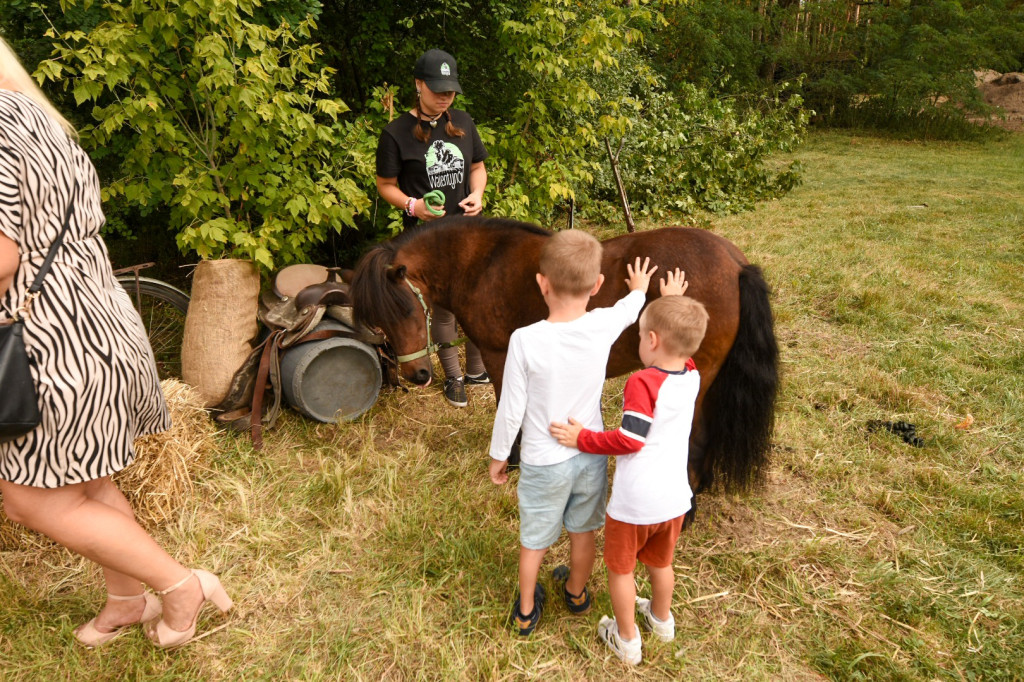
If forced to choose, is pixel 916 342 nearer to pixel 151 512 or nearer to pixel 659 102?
pixel 151 512

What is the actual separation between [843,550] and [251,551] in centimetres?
284

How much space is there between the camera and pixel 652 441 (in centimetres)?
187

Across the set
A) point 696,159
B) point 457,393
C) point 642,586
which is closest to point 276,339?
point 457,393

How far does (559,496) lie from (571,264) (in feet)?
2.70

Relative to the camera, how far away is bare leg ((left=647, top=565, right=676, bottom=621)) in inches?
82.2

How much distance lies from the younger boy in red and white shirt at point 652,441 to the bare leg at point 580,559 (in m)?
0.17

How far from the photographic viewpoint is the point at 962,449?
3375 millimetres

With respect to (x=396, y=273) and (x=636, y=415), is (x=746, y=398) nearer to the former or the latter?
(x=636, y=415)

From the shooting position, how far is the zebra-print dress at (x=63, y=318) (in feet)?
5.10

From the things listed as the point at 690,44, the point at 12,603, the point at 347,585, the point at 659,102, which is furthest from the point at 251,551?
the point at 690,44

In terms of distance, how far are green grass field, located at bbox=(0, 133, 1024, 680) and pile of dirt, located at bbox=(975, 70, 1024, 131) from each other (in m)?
17.0

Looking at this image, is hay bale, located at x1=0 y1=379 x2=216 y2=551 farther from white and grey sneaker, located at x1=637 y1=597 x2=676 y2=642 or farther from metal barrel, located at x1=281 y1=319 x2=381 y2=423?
white and grey sneaker, located at x1=637 y1=597 x2=676 y2=642

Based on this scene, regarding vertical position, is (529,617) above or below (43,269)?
below

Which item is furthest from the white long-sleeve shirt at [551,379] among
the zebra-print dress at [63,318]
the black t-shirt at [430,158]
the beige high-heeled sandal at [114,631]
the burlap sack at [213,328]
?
the burlap sack at [213,328]
